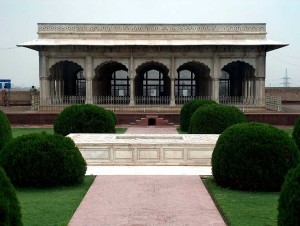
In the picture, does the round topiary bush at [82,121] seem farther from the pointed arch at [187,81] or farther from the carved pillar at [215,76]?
the pointed arch at [187,81]

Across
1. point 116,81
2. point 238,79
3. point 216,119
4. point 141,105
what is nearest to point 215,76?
point 141,105

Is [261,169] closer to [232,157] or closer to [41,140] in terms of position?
[232,157]

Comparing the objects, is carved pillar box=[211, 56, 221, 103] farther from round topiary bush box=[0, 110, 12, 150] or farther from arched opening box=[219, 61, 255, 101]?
round topiary bush box=[0, 110, 12, 150]

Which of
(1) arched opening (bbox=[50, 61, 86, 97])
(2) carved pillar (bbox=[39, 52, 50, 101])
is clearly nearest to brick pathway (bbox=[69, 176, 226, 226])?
(2) carved pillar (bbox=[39, 52, 50, 101])

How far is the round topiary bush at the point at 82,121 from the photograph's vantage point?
15.1 metres

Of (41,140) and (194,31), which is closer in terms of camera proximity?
(41,140)

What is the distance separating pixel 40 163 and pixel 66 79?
23217mm

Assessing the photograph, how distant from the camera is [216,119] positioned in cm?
1543

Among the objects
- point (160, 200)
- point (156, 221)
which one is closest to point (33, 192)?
point (160, 200)

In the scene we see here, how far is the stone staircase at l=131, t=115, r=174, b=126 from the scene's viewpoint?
73.3ft

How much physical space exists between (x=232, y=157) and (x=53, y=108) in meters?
18.4

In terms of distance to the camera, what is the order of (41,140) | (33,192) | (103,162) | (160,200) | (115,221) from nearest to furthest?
1. (115,221)
2. (160,200)
3. (33,192)
4. (41,140)
5. (103,162)

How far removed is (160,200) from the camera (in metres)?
7.69

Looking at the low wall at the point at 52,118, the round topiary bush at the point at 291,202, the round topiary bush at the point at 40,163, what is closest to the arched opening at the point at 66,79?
the low wall at the point at 52,118
